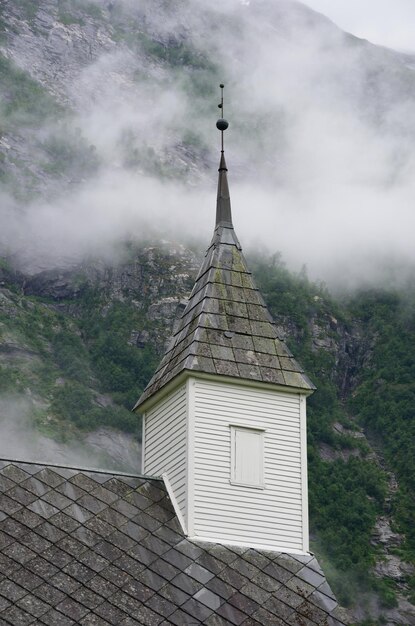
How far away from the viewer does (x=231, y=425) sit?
25719mm

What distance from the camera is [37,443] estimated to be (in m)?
86.9

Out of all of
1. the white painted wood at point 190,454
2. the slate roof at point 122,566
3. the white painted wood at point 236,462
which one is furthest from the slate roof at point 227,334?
the slate roof at point 122,566

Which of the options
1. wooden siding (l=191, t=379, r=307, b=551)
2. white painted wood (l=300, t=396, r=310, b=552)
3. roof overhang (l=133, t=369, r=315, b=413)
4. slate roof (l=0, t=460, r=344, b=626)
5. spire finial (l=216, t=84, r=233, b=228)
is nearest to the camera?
slate roof (l=0, t=460, r=344, b=626)

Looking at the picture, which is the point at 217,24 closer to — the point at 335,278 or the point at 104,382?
the point at 335,278

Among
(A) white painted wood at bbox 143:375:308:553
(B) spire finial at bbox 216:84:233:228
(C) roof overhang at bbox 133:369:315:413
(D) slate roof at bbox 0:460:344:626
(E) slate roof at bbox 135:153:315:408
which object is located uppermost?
(B) spire finial at bbox 216:84:233:228

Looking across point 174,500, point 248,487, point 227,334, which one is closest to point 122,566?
point 174,500

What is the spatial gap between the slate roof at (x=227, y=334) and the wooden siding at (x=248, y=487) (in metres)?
0.36

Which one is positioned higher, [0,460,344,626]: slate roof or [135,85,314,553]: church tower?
[135,85,314,553]: church tower

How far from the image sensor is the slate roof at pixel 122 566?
71.3ft

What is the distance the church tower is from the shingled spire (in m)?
0.02

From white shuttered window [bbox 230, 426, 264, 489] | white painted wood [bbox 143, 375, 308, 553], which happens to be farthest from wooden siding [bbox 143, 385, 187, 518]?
white shuttered window [bbox 230, 426, 264, 489]

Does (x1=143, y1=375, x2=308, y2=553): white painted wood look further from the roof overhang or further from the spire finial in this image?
the spire finial

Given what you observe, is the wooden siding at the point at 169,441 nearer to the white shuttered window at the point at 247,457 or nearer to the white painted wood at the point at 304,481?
the white shuttered window at the point at 247,457

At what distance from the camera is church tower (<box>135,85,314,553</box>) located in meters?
25.0
